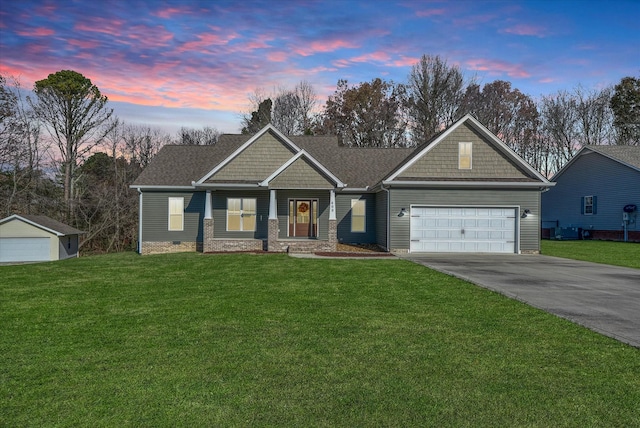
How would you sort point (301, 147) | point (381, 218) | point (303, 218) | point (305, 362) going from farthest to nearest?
point (301, 147), point (303, 218), point (381, 218), point (305, 362)

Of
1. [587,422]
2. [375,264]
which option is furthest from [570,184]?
[587,422]

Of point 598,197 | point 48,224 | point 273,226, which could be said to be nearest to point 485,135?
point 273,226

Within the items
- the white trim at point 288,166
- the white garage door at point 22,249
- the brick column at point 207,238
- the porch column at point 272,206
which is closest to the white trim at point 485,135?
the white trim at point 288,166

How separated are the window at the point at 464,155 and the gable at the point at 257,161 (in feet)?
27.6

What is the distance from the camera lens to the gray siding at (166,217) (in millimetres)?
23750

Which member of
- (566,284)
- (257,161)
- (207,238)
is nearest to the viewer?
(566,284)

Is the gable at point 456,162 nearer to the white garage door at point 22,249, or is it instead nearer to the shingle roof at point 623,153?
the shingle roof at point 623,153

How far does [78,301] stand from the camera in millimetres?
9602

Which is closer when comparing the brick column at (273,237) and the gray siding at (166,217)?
the brick column at (273,237)

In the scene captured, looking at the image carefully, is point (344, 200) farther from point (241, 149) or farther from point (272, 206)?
point (241, 149)

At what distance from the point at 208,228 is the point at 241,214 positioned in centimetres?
211

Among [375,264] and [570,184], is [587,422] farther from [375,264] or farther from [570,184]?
[570,184]

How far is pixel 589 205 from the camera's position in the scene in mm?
33750

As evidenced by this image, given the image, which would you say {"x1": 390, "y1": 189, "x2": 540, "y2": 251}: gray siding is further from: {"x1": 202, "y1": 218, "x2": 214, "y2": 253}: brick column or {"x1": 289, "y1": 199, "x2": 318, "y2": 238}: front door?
{"x1": 202, "y1": 218, "x2": 214, "y2": 253}: brick column
